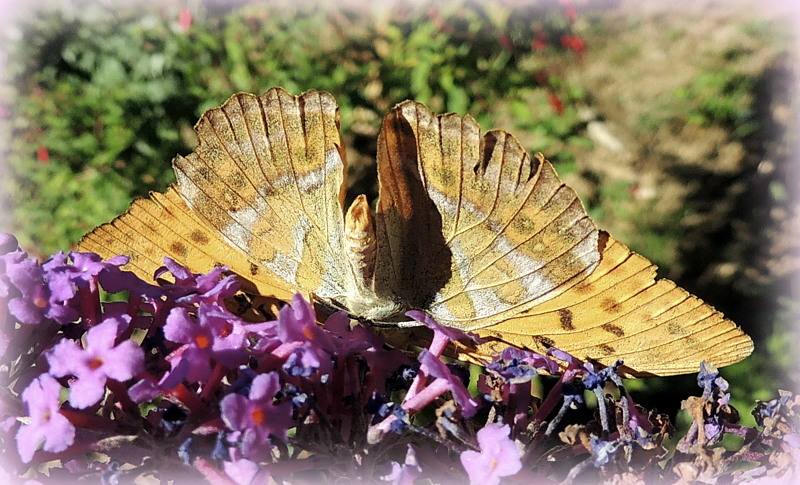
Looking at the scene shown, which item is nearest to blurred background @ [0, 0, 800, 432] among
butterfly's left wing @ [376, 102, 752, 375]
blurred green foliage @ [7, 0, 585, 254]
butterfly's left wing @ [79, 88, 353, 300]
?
blurred green foliage @ [7, 0, 585, 254]

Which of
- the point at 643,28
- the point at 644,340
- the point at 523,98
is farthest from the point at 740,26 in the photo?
the point at 644,340

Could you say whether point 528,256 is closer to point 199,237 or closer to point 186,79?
point 199,237

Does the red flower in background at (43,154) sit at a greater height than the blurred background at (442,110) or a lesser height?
lesser

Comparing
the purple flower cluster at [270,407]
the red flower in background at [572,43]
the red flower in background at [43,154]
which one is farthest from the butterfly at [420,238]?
the red flower in background at [572,43]

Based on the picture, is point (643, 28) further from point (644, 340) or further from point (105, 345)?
point (105, 345)

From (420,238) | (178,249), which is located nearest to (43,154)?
(178,249)

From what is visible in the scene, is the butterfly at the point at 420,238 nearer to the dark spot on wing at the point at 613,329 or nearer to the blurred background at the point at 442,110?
the dark spot on wing at the point at 613,329
